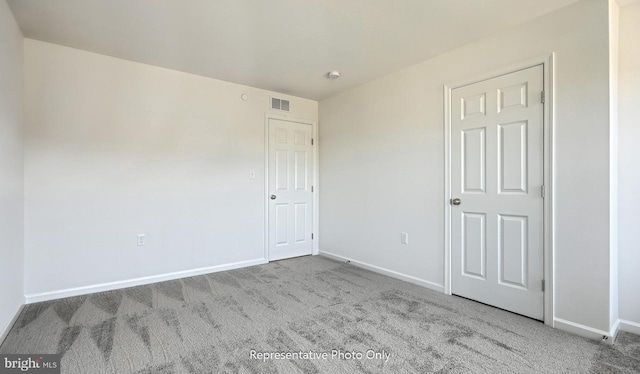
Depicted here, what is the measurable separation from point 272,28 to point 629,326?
3.64m

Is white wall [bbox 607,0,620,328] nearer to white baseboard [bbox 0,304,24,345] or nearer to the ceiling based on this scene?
the ceiling

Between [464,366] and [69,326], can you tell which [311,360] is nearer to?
[464,366]

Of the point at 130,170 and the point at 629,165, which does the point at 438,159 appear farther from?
the point at 130,170

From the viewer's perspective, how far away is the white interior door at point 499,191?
93.2 inches

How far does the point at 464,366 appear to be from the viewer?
178 cm

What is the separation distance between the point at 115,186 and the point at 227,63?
178 centimetres

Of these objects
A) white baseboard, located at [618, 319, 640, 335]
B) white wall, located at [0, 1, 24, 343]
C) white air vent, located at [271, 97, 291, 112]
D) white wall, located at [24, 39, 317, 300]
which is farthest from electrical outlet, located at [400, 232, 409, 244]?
white wall, located at [0, 1, 24, 343]

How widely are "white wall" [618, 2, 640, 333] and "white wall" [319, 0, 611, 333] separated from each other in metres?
0.34

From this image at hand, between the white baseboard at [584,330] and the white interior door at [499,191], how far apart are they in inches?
4.7

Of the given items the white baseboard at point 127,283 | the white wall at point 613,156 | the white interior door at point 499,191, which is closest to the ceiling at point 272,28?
the white wall at point 613,156

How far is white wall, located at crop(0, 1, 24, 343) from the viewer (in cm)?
211

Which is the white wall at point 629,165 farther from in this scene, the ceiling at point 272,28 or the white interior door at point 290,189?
the white interior door at point 290,189

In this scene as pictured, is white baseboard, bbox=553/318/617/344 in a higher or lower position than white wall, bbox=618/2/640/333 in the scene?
lower

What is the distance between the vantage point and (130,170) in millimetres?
Answer: 3180
